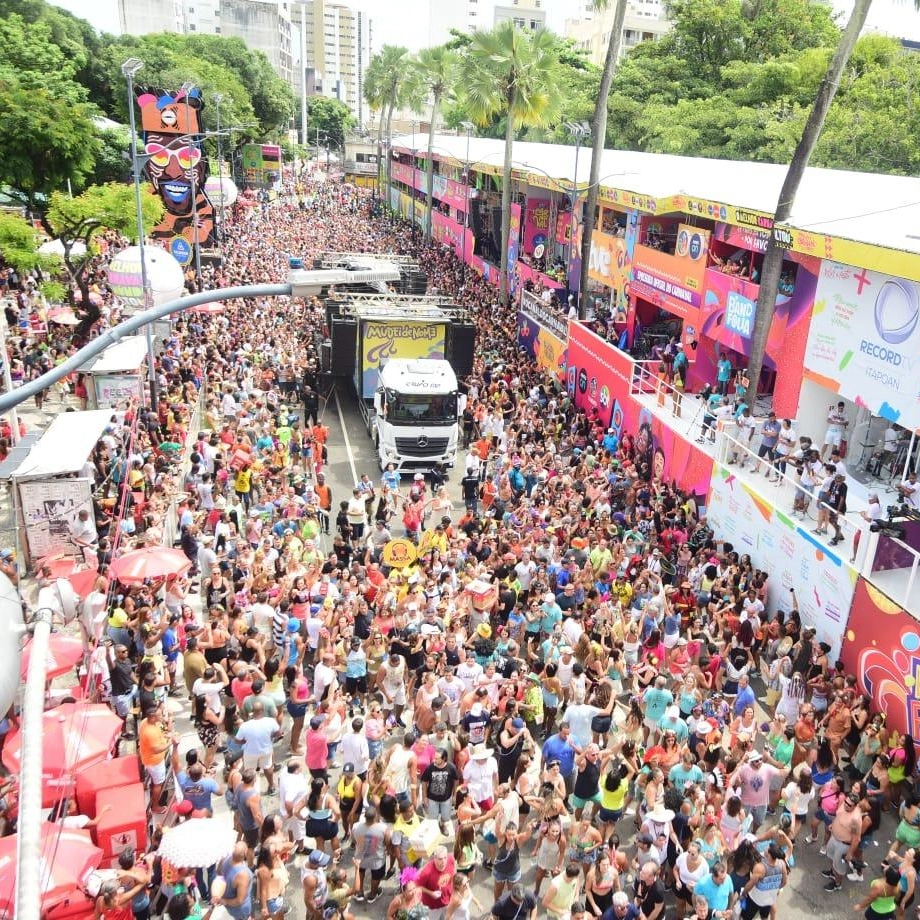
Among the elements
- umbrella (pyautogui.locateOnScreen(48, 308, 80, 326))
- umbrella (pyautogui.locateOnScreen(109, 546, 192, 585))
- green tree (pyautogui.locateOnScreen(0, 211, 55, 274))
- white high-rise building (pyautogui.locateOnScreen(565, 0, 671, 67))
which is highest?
white high-rise building (pyautogui.locateOnScreen(565, 0, 671, 67))

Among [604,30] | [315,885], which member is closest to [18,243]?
[315,885]

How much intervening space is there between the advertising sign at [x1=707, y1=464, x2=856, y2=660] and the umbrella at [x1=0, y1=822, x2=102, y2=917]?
10590mm

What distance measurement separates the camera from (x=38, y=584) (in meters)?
15.3

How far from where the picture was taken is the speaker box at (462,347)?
950 inches

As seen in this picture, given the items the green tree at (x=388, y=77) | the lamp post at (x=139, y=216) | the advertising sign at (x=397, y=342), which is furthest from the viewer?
the green tree at (x=388, y=77)

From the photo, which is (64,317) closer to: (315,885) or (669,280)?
(669,280)

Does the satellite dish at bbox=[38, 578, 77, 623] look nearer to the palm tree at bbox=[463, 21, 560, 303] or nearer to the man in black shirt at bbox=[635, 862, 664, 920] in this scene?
the man in black shirt at bbox=[635, 862, 664, 920]

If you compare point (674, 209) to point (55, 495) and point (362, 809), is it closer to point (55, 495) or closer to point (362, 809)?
point (55, 495)

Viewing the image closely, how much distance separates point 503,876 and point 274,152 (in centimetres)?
10008

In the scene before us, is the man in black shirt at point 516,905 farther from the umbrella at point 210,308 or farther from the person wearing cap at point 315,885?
the umbrella at point 210,308

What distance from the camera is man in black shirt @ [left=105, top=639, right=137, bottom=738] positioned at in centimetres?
1093

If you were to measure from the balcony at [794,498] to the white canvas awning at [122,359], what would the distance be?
1241 cm

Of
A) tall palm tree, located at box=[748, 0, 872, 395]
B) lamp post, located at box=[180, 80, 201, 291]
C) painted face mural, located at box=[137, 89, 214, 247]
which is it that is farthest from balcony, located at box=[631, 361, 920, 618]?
painted face mural, located at box=[137, 89, 214, 247]

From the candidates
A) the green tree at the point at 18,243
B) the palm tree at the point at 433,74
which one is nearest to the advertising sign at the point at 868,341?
the green tree at the point at 18,243
